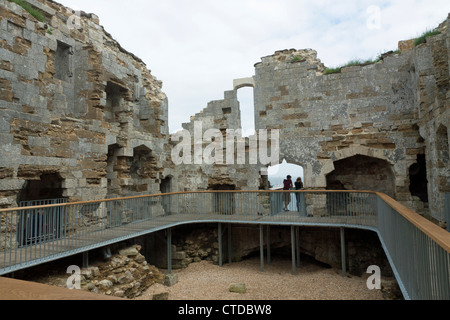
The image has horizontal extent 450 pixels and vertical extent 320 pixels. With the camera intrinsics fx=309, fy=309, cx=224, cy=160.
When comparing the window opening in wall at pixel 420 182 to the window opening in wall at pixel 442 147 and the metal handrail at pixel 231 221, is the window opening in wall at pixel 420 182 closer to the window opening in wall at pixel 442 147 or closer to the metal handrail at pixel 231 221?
the window opening in wall at pixel 442 147

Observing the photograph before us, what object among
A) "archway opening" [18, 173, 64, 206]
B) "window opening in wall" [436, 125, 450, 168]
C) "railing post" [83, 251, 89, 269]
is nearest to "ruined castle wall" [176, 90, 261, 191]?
Result: "archway opening" [18, 173, 64, 206]

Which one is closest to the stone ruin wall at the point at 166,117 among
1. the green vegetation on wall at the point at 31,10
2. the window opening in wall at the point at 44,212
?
the green vegetation on wall at the point at 31,10

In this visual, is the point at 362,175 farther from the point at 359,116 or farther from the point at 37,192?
the point at 37,192

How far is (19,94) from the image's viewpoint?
7.49m

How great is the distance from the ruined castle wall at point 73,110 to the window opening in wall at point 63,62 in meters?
0.02

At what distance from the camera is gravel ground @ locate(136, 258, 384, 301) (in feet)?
24.1

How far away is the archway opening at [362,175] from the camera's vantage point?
10961 mm

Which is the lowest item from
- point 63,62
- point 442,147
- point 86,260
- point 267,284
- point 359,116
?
point 267,284

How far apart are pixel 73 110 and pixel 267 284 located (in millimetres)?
7686

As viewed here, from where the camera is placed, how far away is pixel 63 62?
9594 millimetres

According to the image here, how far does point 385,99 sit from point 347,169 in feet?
9.13

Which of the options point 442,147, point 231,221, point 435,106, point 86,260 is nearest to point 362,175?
point 442,147
